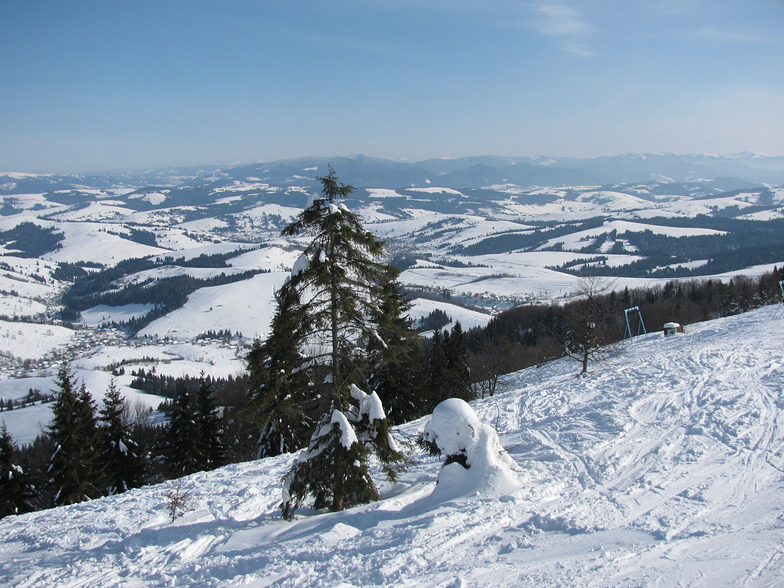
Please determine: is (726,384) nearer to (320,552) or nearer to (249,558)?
(320,552)

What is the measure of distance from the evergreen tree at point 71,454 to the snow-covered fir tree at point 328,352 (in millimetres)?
18033

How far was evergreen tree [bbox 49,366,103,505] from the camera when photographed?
74.9ft

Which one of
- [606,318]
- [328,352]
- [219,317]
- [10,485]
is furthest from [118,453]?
[219,317]

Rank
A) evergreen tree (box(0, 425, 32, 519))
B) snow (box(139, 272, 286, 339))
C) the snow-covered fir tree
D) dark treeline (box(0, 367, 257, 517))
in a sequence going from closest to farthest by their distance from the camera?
1. the snow-covered fir tree
2. evergreen tree (box(0, 425, 32, 519))
3. dark treeline (box(0, 367, 257, 517))
4. snow (box(139, 272, 286, 339))

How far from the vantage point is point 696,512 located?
866 cm

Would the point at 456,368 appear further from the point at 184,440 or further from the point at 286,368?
the point at 286,368

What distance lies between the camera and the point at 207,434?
2898 cm

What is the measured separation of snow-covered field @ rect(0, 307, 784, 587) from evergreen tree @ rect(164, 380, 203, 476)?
43.8 ft

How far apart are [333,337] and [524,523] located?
5.42 meters

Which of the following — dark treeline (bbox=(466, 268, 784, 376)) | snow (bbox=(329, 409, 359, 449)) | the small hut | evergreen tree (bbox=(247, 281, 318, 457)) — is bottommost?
dark treeline (bbox=(466, 268, 784, 376))

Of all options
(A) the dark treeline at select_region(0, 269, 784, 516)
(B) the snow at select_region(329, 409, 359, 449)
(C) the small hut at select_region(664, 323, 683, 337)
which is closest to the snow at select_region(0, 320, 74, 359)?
(A) the dark treeline at select_region(0, 269, 784, 516)

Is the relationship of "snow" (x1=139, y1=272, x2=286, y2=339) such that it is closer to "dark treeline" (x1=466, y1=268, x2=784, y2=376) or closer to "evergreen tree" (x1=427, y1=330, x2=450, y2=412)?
"dark treeline" (x1=466, y1=268, x2=784, y2=376)

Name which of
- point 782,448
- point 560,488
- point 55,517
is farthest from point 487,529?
point 55,517

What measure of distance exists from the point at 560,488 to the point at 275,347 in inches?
271
